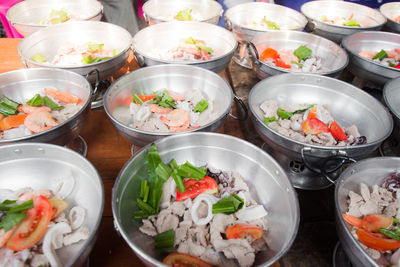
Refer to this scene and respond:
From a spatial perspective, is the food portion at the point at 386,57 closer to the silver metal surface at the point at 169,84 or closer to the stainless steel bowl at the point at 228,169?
the silver metal surface at the point at 169,84

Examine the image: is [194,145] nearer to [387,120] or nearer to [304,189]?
[304,189]

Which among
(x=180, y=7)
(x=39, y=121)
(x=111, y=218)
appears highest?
(x=180, y=7)

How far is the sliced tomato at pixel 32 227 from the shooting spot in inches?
39.9

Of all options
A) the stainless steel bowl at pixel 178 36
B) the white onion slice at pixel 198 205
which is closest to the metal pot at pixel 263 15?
the stainless steel bowl at pixel 178 36

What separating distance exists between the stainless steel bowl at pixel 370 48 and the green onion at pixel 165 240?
200 centimetres

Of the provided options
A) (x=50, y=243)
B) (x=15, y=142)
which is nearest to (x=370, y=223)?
(x=50, y=243)

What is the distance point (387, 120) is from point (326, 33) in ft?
5.05

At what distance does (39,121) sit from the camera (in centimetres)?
150

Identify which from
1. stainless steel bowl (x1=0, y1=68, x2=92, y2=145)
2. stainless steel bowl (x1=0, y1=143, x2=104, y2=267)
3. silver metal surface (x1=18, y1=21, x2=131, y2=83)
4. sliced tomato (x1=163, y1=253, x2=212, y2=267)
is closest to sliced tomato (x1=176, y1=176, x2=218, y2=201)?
sliced tomato (x1=163, y1=253, x2=212, y2=267)

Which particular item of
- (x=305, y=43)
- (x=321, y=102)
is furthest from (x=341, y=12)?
(x=321, y=102)

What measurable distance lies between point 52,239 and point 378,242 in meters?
1.32

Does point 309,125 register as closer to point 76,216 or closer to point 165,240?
point 165,240

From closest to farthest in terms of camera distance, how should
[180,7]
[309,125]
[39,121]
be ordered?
1. [39,121]
2. [309,125]
3. [180,7]

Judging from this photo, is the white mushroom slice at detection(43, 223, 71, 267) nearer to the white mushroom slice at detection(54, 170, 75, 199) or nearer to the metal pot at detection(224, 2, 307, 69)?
the white mushroom slice at detection(54, 170, 75, 199)
